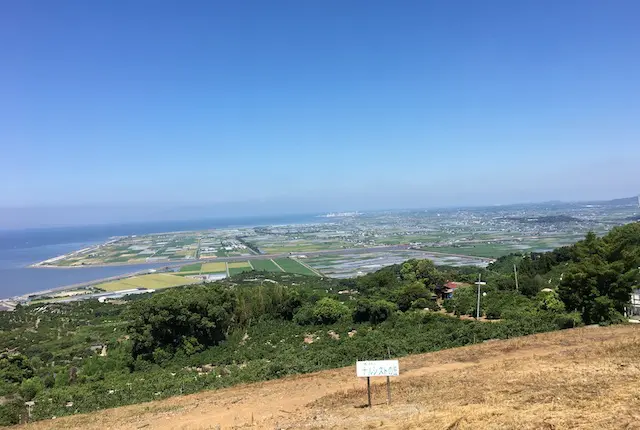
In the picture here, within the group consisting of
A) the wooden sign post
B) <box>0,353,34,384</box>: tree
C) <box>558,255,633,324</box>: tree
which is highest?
the wooden sign post

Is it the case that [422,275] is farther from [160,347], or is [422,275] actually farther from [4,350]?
[4,350]

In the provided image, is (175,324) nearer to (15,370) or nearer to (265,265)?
(15,370)

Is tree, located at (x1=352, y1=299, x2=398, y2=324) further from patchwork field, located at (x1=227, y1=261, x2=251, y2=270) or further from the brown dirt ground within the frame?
patchwork field, located at (x1=227, y1=261, x2=251, y2=270)

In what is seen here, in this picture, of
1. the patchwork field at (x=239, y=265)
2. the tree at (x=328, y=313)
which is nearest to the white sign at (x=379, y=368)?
the tree at (x=328, y=313)

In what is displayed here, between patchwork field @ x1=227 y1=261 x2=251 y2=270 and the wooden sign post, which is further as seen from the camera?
patchwork field @ x1=227 y1=261 x2=251 y2=270

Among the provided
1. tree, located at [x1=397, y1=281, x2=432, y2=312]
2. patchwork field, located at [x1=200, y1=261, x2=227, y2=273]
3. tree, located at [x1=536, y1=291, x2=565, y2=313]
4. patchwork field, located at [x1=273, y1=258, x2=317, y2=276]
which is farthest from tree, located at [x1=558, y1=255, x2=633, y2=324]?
patchwork field, located at [x1=200, y1=261, x2=227, y2=273]

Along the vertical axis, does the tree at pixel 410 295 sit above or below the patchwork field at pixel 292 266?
above

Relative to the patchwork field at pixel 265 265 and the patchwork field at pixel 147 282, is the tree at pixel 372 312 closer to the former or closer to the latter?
the patchwork field at pixel 147 282
